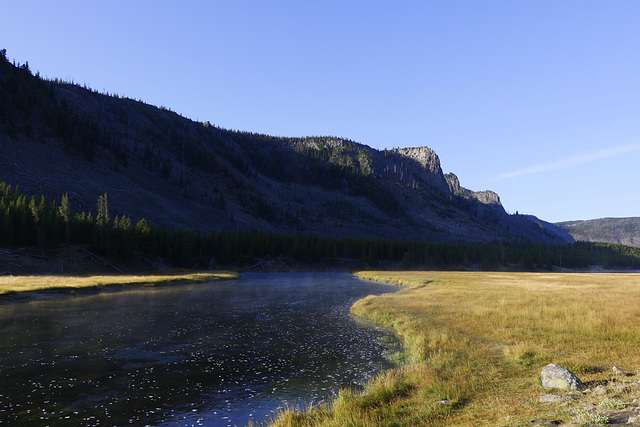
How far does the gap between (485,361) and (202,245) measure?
114 meters

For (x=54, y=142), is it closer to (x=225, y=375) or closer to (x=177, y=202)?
(x=177, y=202)

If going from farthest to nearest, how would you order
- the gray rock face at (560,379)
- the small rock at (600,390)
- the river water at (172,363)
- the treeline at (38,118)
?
the treeline at (38,118)
the river water at (172,363)
the gray rock face at (560,379)
the small rock at (600,390)

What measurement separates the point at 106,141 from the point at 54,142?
1412 inches

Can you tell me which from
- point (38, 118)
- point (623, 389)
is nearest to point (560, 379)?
point (623, 389)

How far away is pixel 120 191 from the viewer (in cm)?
15150

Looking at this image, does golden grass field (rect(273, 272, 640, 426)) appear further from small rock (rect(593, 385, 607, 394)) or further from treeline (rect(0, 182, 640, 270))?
treeline (rect(0, 182, 640, 270))

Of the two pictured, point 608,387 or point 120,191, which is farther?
point 120,191

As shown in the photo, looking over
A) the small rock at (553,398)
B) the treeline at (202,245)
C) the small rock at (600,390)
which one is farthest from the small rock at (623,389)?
the treeline at (202,245)

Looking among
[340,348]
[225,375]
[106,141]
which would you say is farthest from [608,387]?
[106,141]

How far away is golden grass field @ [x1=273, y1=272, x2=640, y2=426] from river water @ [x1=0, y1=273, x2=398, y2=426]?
8.06 feet

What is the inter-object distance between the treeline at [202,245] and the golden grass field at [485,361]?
78.2 metres

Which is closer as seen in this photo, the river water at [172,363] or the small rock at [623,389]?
the small rock at [623,389]

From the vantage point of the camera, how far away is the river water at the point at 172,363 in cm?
1409

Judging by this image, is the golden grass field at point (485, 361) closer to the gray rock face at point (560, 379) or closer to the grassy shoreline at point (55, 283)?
the gray rock face at point (560, 379)
